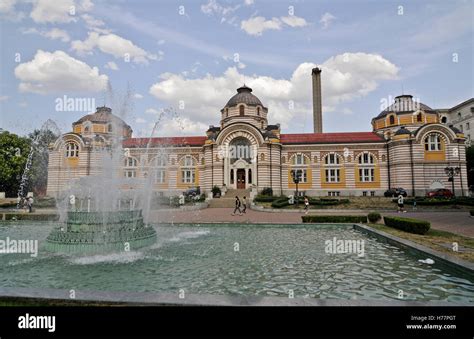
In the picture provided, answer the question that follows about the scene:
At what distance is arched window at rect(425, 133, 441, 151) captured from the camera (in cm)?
4244

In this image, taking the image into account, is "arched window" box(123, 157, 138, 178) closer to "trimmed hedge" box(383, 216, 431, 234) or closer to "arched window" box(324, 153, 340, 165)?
"arched window" box(324, 153, 340, 165)

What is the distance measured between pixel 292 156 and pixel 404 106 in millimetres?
21553

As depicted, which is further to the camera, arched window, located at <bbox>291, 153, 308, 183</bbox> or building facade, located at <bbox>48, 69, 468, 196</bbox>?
arched window, located at <bbox>291, 153, 308, 183</bbox>

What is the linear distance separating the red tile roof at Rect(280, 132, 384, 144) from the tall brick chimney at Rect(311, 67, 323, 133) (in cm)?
1049

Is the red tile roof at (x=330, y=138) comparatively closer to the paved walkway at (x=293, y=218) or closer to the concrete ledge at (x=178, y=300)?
the paved walkway at (x=293, y=218)

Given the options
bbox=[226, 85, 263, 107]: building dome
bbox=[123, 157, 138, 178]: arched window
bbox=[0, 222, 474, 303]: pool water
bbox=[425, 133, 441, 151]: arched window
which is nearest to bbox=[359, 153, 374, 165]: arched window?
bbox=[425, 133, 441, 151]: arched window

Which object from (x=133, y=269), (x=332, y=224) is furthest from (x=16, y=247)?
(x=332, y=224)

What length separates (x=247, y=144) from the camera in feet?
146

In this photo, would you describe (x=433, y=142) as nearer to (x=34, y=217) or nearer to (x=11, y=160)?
(x=34, y=217)

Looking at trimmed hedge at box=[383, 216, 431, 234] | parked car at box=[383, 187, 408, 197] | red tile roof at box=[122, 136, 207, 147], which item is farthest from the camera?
red tile roof at box=[122, 136, 207, 147]

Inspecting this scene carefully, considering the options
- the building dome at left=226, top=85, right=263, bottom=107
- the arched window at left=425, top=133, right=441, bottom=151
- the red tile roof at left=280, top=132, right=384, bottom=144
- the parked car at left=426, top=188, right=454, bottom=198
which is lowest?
the parked car at left=426, top=188, right=454, bottom=198

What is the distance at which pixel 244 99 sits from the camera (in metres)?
48.5
